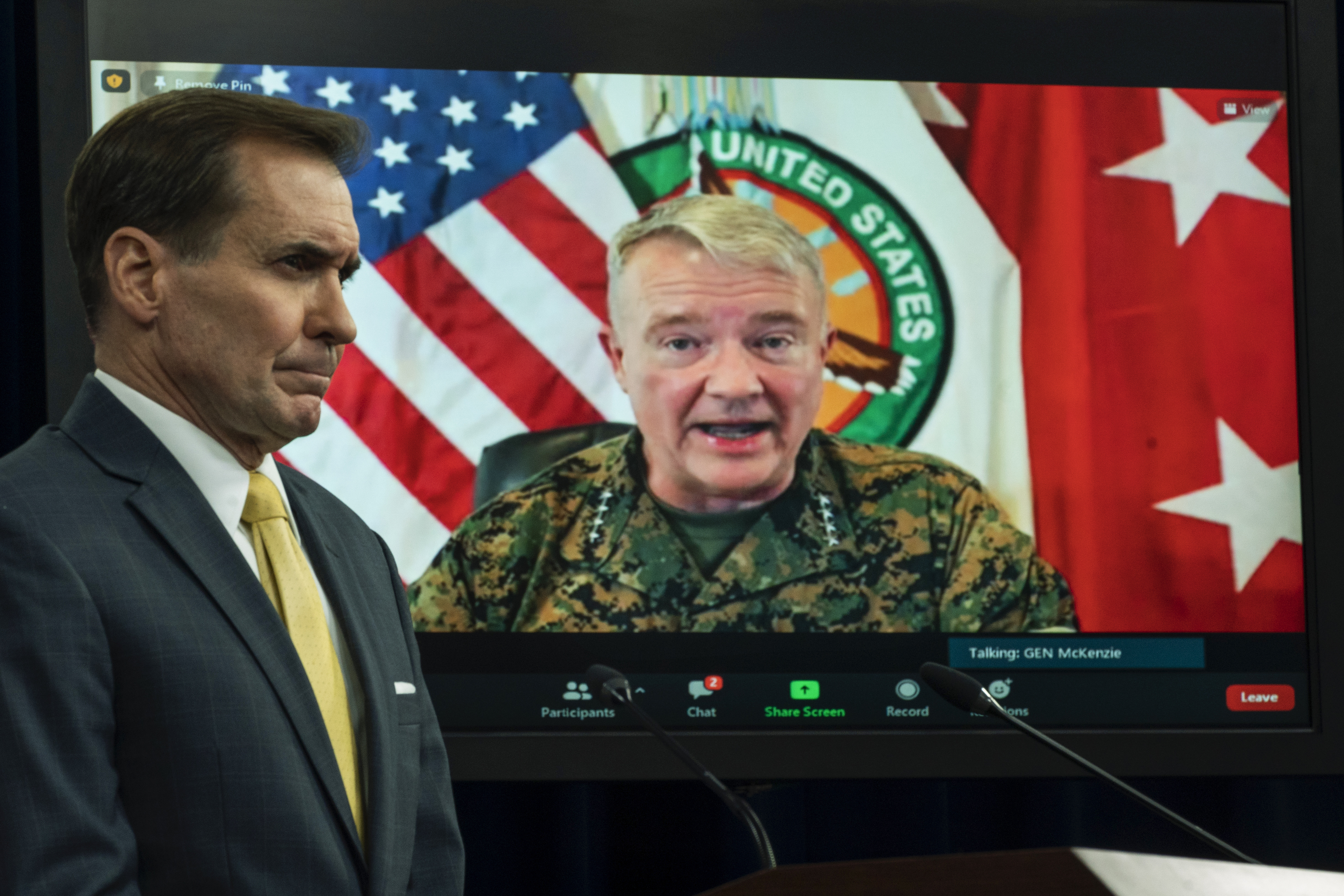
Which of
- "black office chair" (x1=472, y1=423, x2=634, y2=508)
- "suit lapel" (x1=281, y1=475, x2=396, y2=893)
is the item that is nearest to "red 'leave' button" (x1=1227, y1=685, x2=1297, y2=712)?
"black office chair" (x1=472, y1=423, x2=634, y2=508)

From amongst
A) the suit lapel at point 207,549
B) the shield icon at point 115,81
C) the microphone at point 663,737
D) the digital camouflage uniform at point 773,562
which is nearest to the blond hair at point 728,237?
the digital camouflage uniform at point 773,562

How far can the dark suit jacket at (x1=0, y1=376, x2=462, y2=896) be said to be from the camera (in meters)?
1.12

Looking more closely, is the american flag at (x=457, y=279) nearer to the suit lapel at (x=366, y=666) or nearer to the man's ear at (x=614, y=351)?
the man's ear at (x=614, y=351)

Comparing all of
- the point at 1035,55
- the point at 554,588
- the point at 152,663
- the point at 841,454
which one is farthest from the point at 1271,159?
the point at 152,663

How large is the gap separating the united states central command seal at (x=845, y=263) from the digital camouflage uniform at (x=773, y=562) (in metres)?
0.09

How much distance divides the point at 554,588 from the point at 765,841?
77cm

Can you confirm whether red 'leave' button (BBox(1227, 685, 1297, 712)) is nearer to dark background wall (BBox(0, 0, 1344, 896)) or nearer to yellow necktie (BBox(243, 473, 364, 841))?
dark background wall (BBox(0, 0, 1344, 896))

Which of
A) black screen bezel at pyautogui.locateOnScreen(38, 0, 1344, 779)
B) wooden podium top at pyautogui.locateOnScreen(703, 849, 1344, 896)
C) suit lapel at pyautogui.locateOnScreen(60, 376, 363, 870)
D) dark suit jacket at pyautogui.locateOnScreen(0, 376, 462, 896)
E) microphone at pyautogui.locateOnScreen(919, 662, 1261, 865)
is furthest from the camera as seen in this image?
black screen bezel at pyautogui.locateOnScreen(38, 0, 1344, 779)

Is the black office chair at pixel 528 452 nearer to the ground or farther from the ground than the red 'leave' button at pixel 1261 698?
farther from the ground

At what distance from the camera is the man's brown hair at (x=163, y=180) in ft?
4.41

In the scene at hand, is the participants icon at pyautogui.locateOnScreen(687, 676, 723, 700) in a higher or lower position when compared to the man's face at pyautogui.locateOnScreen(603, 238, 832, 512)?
lower

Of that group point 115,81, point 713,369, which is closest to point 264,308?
point 713,369

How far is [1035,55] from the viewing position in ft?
8.64

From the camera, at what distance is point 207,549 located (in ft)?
4.19
